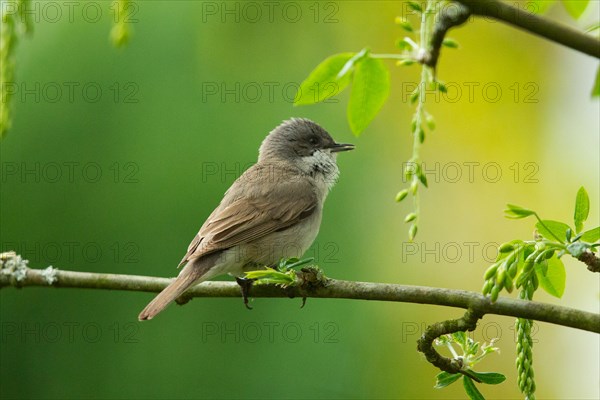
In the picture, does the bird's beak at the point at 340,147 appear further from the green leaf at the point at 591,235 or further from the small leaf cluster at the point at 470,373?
the green leaf at the point at 591,235

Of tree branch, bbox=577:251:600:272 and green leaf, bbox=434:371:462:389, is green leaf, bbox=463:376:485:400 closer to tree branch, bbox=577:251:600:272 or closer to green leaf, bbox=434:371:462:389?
green leaf, bbox=434:371:462:389

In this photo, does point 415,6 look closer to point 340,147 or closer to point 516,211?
point 516,211

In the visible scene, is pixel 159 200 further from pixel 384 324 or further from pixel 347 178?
pixel 384 324

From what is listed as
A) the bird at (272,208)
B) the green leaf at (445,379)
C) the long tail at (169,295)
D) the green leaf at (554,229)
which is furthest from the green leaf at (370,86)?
the bird at (272,208)

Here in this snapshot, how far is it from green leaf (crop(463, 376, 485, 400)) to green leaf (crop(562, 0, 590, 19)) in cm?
101

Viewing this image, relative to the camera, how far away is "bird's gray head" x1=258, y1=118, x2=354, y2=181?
19.2ft

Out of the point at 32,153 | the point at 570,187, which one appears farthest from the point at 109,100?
the point at 570,187

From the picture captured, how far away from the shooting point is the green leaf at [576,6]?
6.20ft

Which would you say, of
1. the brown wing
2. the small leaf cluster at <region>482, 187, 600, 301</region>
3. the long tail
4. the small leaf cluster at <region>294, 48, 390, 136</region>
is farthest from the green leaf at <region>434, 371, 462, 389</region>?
the brown wing

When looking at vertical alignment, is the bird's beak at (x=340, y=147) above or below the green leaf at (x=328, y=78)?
above

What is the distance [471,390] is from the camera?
6.58ft

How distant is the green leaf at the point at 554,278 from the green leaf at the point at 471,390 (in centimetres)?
33

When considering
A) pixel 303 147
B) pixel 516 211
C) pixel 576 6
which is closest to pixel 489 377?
pixel 516 211

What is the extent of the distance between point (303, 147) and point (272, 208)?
1.13 metres
